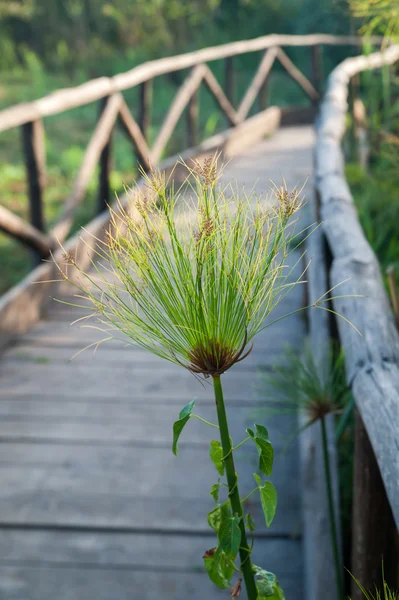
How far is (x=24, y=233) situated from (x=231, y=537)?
270cm

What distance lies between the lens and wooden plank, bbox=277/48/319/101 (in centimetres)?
791

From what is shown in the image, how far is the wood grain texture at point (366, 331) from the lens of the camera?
106cm

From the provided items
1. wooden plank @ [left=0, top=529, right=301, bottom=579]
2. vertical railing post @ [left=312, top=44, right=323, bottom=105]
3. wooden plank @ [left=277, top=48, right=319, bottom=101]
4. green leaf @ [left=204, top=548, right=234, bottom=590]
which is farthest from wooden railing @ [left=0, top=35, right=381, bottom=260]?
vertical railing post @ [left=312, top=44, right=323, bottom=105]

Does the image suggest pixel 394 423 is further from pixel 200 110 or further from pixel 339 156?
pixel 200 110

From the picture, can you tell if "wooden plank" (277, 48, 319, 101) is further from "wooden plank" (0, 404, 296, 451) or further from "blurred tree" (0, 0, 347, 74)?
"wooden plank" (0, 404, 296, 451)

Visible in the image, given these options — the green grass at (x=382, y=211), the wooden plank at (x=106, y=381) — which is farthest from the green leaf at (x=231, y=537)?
the green grass at (x=382, y=211)

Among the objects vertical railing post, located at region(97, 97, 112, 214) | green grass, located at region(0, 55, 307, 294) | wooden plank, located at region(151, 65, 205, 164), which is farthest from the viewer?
green grass, located at region(0, 55, 307, 294)

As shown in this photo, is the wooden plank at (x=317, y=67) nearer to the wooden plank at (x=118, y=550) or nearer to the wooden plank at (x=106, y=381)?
the wooden plank at (x=106, y=381)

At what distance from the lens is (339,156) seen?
9.49 ft

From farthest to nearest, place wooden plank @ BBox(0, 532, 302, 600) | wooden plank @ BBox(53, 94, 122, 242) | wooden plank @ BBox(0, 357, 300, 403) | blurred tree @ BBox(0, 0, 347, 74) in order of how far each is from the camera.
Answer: blurred tree @ BBox(0, 0, 347, 74), wooden plank @ BBox(53, 94, 122, 242), wooden plank @ BBox(0, 357, 300, 403), wooden plank @ BBox(0, 532, 302, 600)

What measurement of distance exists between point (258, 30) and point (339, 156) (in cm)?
979

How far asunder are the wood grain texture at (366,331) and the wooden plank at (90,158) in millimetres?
1550

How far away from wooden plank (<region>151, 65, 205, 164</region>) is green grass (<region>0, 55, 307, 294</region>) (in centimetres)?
134

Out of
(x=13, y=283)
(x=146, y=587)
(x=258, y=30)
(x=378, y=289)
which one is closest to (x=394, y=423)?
(x=378, y=289)
